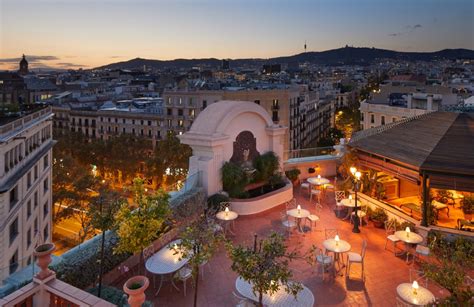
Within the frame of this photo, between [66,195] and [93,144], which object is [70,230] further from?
[93,144]

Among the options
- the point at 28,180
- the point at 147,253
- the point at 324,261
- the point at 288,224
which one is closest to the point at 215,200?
the point at 288,224

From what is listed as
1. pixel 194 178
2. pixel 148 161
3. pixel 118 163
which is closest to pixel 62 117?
pixel 118 163

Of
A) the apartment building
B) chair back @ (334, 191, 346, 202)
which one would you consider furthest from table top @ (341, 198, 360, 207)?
the apartment building

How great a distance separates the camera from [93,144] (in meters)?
54.9

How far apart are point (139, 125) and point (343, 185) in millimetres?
50899

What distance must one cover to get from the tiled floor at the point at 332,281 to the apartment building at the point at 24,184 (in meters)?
12.3

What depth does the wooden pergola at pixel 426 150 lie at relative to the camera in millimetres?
14430

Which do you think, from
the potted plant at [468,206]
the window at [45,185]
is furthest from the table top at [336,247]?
the window at [45,185]

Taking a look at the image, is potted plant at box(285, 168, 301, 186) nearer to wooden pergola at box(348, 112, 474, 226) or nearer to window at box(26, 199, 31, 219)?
wooden pergola at box(348, 112, 474, 226)

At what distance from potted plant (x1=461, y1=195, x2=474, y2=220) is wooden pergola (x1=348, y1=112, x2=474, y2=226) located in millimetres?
2934

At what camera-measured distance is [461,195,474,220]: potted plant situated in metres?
16.9

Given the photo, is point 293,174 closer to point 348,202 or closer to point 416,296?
point 348,202

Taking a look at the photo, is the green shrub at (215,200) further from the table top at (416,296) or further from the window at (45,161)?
the window at (45,161)

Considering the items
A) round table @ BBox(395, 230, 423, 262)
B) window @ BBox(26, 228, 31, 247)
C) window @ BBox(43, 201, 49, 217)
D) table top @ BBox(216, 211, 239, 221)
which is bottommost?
window @ BBox(26, 228, 31, 247)
